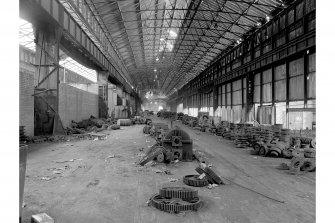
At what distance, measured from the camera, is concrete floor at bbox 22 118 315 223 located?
13.8ft

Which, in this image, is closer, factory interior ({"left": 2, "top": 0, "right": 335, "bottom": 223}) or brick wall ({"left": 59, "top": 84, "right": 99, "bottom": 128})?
factory interior ({"left": 2, "top": 0, "right": 335, "bottom": 223})

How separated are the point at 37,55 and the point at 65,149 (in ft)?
21.1

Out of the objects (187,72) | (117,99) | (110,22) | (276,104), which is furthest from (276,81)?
(187,72)

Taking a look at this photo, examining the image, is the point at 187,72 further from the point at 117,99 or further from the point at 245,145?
the point at 245,145

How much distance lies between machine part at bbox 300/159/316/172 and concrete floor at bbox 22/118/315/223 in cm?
32

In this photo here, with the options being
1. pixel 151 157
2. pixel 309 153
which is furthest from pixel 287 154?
pixel 151 157

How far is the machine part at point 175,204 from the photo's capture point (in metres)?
4.32

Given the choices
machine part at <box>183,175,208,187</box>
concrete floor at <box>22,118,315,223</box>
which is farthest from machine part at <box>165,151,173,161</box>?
machine part at <box>183,175,208,187</box>

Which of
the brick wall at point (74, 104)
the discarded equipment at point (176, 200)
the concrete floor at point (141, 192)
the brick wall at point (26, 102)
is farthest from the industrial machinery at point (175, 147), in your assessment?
the brick wall at point (74, 104)

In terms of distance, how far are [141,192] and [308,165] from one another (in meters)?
5.62

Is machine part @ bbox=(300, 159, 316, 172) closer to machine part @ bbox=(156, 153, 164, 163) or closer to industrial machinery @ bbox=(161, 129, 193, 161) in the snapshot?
industrial machinery @ bbox=(161, 129, 193, 161)

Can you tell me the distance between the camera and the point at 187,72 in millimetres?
47312

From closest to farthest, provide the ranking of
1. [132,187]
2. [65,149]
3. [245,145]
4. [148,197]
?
[148,197], [132,187], [65,149], [245,145]

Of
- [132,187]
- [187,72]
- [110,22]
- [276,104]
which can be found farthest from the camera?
[187,72]
